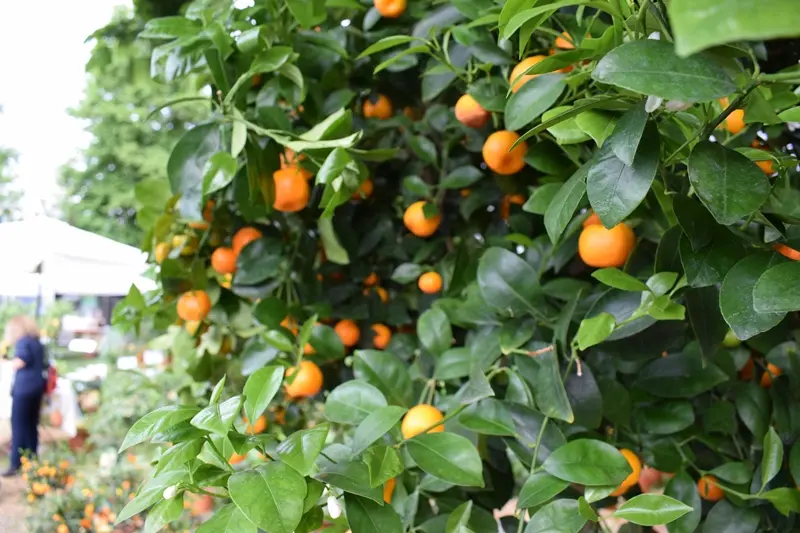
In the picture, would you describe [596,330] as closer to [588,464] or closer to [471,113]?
[588,464]

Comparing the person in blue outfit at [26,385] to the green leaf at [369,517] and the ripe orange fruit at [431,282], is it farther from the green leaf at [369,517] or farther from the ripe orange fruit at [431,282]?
the green leaf at [369,517]

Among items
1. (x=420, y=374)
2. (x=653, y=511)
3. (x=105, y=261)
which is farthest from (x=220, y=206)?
(x=105, y=261)

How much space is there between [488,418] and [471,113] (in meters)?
0.25

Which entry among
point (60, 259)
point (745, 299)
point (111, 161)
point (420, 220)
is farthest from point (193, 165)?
point (111, 161)

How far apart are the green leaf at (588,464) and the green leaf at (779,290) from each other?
15cm

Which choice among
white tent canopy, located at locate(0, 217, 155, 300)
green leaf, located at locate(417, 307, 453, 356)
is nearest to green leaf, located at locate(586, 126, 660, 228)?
green leaf, located at locate(417, 307, 453, 356)

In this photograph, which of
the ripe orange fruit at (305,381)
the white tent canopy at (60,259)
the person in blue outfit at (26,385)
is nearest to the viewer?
the ripe orange fruit at (305,381)

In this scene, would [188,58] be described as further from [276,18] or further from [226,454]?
[226,454]

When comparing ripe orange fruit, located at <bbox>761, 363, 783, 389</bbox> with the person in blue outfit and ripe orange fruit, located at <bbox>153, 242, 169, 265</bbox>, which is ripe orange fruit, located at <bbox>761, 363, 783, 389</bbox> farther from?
the person in blue outfit

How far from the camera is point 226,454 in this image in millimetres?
296

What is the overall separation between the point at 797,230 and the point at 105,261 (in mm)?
3230

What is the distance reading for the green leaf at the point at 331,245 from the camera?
0.60 meters

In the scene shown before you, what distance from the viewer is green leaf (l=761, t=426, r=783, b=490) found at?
391 millimetres

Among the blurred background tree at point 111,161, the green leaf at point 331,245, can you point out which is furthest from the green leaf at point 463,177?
the blurred background tree at point 111,161
